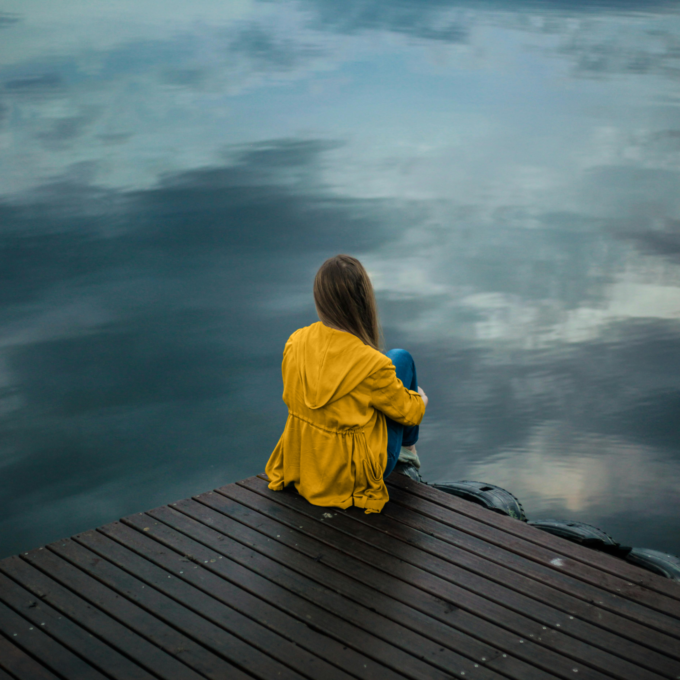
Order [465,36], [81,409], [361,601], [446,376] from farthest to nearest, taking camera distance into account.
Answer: [465,36]
[446,376]
[81,409]
[361,601]

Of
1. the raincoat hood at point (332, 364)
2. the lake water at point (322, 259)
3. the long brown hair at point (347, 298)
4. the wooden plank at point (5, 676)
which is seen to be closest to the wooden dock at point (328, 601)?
the wooden plank at point (5, 676)

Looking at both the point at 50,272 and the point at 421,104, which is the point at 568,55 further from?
the point at 50,272

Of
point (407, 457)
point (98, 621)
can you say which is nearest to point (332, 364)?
point (407, 457)

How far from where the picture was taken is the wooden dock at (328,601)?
210cm

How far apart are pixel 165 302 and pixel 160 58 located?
44.1 ft

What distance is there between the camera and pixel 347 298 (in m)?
2.62

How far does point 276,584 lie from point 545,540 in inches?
39.0

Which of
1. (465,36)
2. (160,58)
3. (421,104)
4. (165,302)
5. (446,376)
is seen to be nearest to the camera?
(446,376)

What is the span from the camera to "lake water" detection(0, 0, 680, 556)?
219 inches

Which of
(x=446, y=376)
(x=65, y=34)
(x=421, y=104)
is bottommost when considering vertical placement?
(x=446, y=376)

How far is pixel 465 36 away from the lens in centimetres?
2277

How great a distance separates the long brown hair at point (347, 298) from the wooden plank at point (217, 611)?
97cm

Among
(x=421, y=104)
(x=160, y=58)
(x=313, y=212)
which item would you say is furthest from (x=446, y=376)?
(x=160, y=58)

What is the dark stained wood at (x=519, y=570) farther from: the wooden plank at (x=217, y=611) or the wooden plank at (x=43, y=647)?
the wooden plank at (x=43, y=647)
